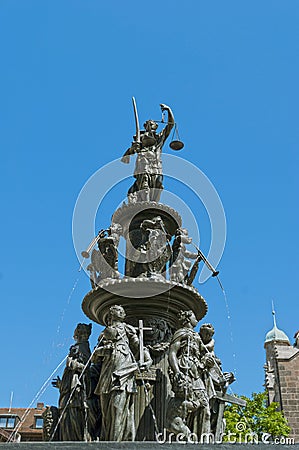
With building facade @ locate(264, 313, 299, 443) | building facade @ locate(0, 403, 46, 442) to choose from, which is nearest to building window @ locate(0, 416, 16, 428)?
building facade @ locate(0, 403, 46, 442)

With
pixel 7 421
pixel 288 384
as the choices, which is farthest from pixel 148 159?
pixel 7 421

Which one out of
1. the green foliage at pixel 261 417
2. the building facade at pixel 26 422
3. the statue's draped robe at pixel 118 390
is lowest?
the statue's draped robe at pixel 118 390

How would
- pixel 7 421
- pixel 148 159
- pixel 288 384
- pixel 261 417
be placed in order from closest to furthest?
1. pixel 148 159
2. pixel 261 417
3. pixel 288 384
4. pixel 7 421

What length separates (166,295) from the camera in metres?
10.6

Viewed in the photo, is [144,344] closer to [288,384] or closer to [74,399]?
[74,399]

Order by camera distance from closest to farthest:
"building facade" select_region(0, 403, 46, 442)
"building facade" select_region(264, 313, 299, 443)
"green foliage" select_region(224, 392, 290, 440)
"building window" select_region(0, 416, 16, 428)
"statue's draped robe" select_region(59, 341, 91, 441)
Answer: "statue's draped robe" select_region(59, 341, 91, 441)
"green foliage" select_region(224, 392, 290, 440)
"building facade" select_region(264, 313, 299, 443)
"building facade" select_region(0, 403, 46, 442)
"building window" select_region(0, 416, 16, 428)

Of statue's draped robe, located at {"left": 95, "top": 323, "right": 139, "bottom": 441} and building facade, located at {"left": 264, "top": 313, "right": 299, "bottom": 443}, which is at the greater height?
building facade, located at {"left": 264, "top": 313, "right": 299, "bottom": 443}

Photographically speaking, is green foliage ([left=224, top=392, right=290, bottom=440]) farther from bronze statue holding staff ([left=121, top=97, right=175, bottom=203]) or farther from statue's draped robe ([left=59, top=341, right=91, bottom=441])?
statue's draped robe ([left=59, top=341, right=91, bottom=441])

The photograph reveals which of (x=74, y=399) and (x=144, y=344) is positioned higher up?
(x=144, y=344)

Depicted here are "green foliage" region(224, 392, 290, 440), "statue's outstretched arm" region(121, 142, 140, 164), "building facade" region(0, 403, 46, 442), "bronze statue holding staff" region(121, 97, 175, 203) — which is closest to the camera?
"bronze statue holding staff" region(121, 97, 175, 203)

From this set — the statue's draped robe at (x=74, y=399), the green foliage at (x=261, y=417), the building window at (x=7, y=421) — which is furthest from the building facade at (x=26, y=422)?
Answer: the statue's draped robe at (x=74, y=399)

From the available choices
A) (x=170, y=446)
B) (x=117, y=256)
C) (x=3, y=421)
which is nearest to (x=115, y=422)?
(x=170, y=446)

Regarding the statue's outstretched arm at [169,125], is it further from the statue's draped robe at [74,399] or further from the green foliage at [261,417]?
the green foliage at [261,417]

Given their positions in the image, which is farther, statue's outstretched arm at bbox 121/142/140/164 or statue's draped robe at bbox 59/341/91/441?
statue's outstretched arm at bbox 121/142/140/164
